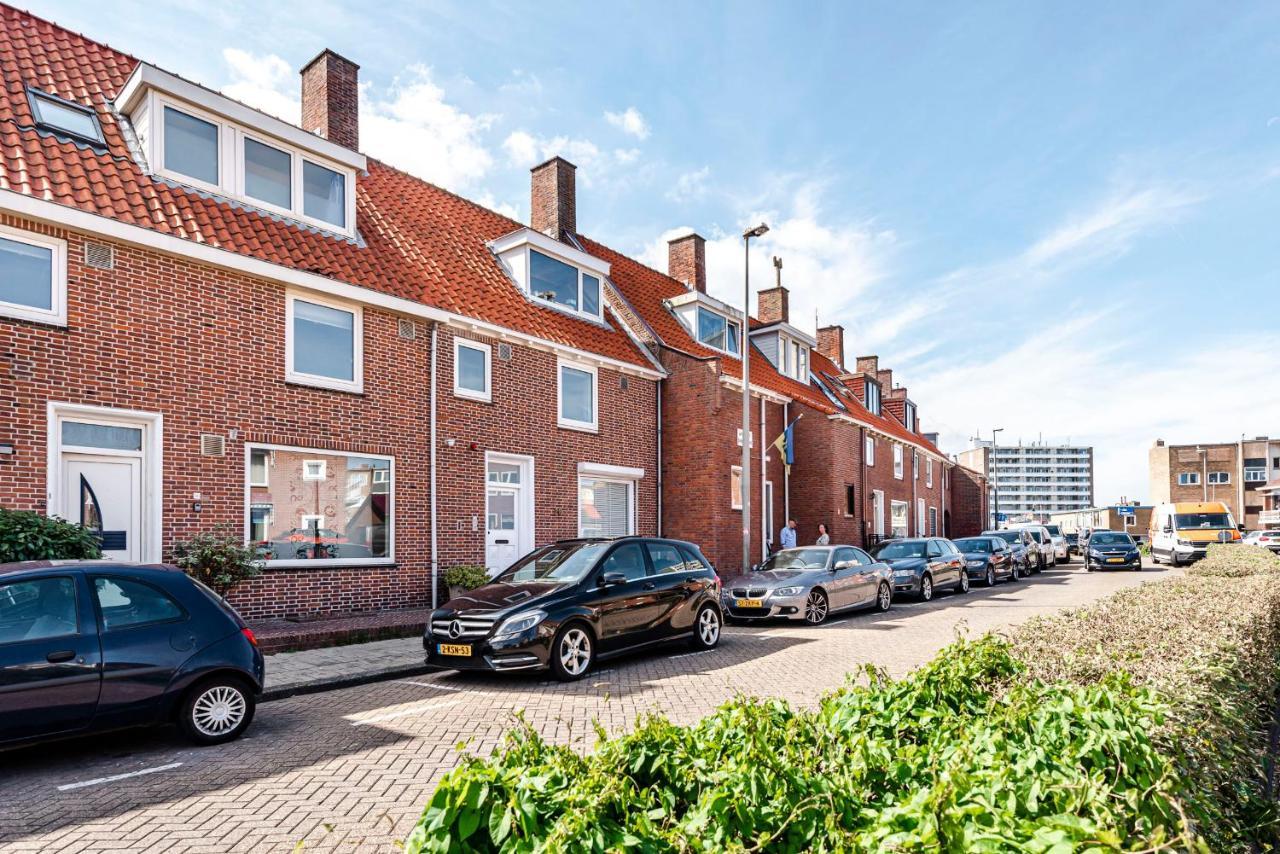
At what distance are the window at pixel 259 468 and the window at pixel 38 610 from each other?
20.6 feet

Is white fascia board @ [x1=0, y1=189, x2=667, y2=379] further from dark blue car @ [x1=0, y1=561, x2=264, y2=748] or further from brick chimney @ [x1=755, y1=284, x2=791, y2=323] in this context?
brick chimney @ [x1=755, y1=284, x2=791, y2=323]

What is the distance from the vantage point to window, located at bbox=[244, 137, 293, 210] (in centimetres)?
Result: 1345

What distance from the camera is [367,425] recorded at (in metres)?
13.7

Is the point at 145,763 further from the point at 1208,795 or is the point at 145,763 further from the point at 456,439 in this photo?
the point at 456,439

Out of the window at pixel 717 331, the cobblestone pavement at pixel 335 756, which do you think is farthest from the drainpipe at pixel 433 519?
the window at pixel 717 331

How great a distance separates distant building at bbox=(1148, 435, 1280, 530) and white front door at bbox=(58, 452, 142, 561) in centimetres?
9034

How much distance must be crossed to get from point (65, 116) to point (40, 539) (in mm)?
7167

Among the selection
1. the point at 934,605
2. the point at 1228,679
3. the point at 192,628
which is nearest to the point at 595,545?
the point at 192,628

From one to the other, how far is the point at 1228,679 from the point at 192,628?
23.1ft

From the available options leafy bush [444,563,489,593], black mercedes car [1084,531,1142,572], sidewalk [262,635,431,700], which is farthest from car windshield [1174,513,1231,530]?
sidewalk [262,635,431,700]

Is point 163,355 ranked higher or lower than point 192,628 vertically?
higher

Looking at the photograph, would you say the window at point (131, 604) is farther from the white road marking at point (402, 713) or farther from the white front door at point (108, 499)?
the white front door at point (108, 499)

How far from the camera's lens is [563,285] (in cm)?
1961

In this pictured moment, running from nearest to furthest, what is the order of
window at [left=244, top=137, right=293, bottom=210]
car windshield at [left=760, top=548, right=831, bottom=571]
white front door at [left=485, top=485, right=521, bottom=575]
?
window at [left=244, top=137, right=293, bottom=210], car windshield at [left=760, top=548, right=831, bottom=571], white front door at [left=485, top=485, right=521, bottom=575]
